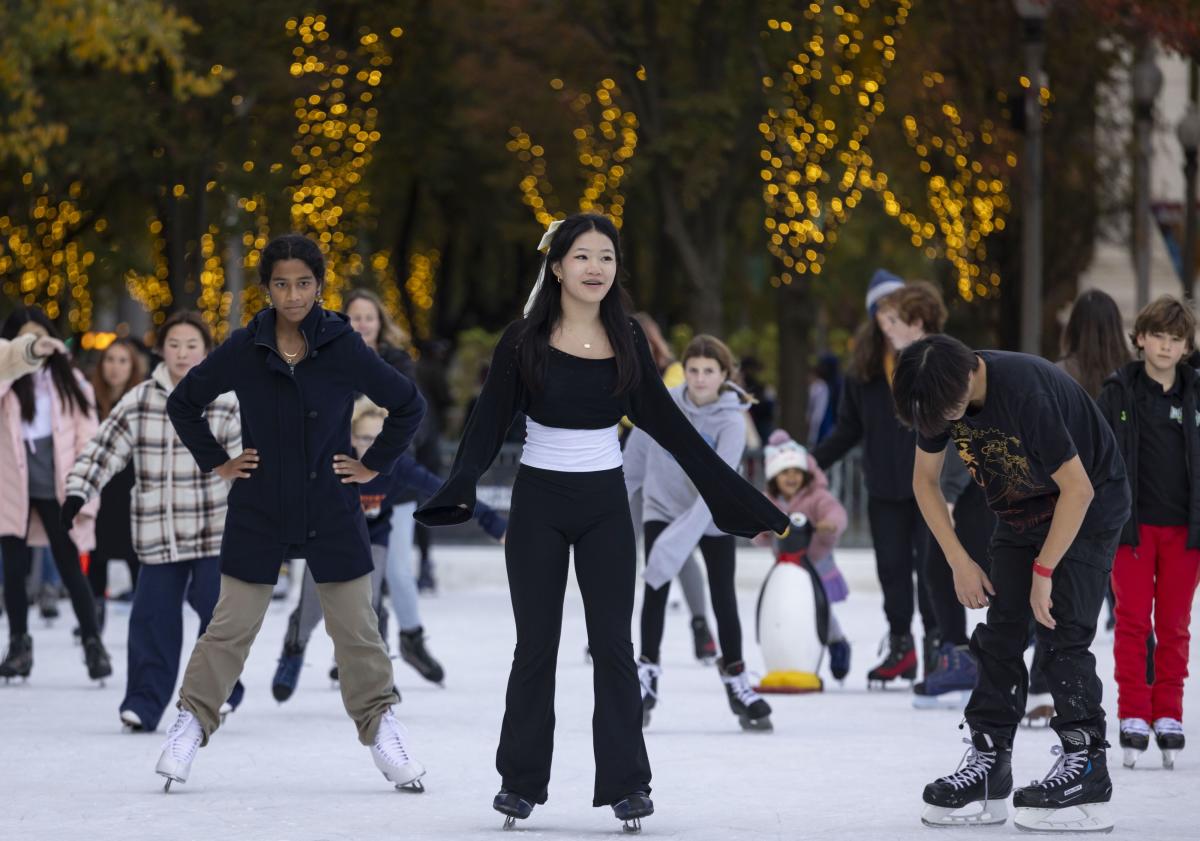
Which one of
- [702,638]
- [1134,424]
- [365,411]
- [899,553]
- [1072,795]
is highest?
[1134,424]

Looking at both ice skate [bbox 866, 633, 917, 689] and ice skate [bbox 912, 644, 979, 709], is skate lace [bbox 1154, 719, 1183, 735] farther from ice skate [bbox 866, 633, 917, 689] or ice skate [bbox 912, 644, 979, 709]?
ice skate [bbox 866, 633, 917, 689]

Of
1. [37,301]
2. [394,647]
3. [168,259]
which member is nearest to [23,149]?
[394,647]

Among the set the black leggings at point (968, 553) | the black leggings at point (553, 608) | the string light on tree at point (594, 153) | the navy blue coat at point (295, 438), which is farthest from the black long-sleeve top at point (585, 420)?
the string light on tree at point (594, 153)

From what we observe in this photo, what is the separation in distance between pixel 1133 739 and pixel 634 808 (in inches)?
94.4

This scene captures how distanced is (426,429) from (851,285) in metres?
21.1

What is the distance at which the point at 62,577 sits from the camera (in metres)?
11.8

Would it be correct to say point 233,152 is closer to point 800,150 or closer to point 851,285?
point 800,150

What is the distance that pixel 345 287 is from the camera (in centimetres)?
3672

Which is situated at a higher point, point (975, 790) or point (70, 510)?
point (70, 510)

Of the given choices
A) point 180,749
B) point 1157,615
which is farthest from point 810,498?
point 180,749

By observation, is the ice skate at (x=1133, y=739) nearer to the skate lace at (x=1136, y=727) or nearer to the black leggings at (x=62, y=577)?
the skate lace at (x=1136, y=727)

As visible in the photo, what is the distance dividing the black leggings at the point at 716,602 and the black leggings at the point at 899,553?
117 cm

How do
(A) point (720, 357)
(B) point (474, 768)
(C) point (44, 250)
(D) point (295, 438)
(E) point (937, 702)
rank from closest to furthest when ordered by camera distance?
(D) point (295, 438) < (B) point (474, 768) < (A) point (720, 357) < (E) point (937, 702) < (C) point (44, 250)

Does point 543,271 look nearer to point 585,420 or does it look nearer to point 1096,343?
point 585,420
